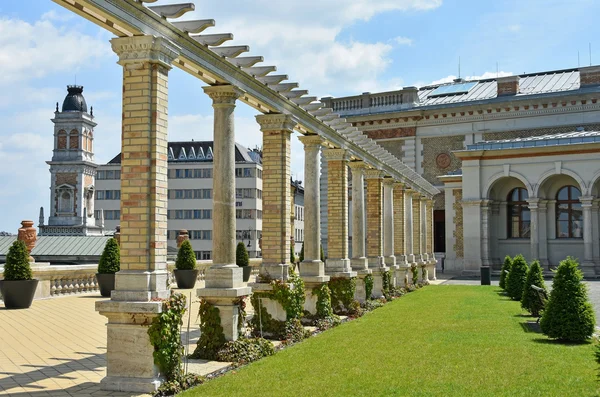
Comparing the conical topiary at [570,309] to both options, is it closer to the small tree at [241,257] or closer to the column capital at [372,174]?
the column capital at [372,174]

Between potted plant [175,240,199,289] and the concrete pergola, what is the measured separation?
8.30 meters

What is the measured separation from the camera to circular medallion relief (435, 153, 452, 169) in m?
41.2

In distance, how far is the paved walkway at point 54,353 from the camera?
827cm

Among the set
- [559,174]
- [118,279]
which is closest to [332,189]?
[118,279]

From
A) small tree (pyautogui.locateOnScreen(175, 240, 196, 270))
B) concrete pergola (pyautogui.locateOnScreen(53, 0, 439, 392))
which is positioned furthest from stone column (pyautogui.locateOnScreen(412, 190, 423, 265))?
concrete pergola (pyautogui.locateOnScreen(53, 0, 439, 392))

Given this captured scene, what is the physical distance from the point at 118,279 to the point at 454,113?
34867 millimetres

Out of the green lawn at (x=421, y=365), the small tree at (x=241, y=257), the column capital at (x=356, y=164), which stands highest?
the column capital at (x=356, y=164)

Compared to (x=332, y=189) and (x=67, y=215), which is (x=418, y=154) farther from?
(x=67, y=215)

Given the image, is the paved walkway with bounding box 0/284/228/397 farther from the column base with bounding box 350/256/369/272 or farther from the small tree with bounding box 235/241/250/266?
the small tree with bounding box 235/241/250/266

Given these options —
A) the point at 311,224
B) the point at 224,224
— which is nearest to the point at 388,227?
the point at 311,224

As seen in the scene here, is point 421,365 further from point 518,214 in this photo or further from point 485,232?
point 518,214

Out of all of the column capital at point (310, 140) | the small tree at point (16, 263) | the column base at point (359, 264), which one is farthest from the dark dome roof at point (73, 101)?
the column capital at point (310, 140)

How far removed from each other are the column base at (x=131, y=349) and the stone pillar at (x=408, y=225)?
19563 mm

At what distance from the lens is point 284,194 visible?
13250mm
